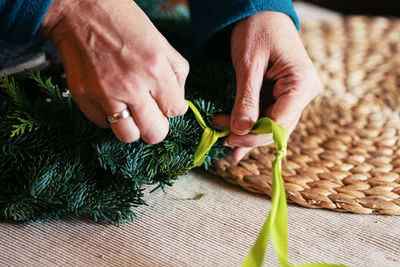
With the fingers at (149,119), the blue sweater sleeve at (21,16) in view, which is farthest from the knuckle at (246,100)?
the blue sweater sleeve at (21,16)

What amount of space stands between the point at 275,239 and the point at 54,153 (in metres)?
0.28

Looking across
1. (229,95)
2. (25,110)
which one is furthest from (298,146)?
(25,110)

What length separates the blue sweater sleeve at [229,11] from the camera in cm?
54

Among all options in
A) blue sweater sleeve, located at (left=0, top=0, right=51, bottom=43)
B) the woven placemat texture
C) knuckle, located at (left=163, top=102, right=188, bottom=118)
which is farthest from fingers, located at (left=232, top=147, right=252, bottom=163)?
blue sweater sleeve, located at (left=0, top=0, right=51, bottom=43)

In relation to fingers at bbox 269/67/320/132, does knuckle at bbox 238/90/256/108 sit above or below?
above

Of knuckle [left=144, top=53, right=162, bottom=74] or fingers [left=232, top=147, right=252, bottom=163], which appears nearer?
knuckle [left=144, top=53, right=162, bottom=74]

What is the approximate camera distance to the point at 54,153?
470mm

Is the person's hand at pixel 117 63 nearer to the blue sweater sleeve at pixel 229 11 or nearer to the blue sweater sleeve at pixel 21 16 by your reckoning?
the blue sweater sleeve at pixel 21 16

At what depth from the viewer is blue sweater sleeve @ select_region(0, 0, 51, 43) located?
0.43m

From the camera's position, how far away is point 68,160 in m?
0.47

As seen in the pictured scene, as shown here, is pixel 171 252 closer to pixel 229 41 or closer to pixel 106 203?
pixel 106 203

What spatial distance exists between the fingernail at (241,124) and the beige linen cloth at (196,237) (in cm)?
11

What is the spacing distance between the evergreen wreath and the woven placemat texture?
0.38ft

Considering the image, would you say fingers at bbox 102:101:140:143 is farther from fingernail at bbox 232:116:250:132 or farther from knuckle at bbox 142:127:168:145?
fingernail at bbox 232:116:250:132
